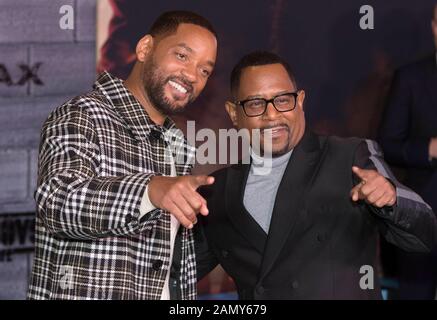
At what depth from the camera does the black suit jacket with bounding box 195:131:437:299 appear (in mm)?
2219

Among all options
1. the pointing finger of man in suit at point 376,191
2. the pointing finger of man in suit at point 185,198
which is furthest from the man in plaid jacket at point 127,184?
the pointing finger of man in suit at point 376,191

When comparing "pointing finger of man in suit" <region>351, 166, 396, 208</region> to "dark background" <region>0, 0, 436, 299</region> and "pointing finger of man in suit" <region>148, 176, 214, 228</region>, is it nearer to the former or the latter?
"pointing finger of man in suit" <region>148, 176, 214, 228</region>

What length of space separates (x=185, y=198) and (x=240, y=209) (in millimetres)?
723

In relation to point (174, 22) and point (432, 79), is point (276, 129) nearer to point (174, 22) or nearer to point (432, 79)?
point (174, 22)

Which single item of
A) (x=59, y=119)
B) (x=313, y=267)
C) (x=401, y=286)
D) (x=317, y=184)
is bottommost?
(x=401, y=286)

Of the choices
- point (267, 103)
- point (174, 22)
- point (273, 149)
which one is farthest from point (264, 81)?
point (174, 22)

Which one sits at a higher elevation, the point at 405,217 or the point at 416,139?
the point at 416,139

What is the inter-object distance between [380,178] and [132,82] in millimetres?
804

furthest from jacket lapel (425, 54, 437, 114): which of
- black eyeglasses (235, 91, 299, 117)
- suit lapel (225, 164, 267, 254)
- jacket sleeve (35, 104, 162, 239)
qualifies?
jacket sleeve (35, 104, 162, 239)

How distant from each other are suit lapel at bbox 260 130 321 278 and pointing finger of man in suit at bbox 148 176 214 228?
643 millimetres

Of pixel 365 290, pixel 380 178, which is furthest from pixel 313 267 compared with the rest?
pixel 380 178

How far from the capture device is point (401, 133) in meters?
3.09

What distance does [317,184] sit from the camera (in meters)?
2.30
